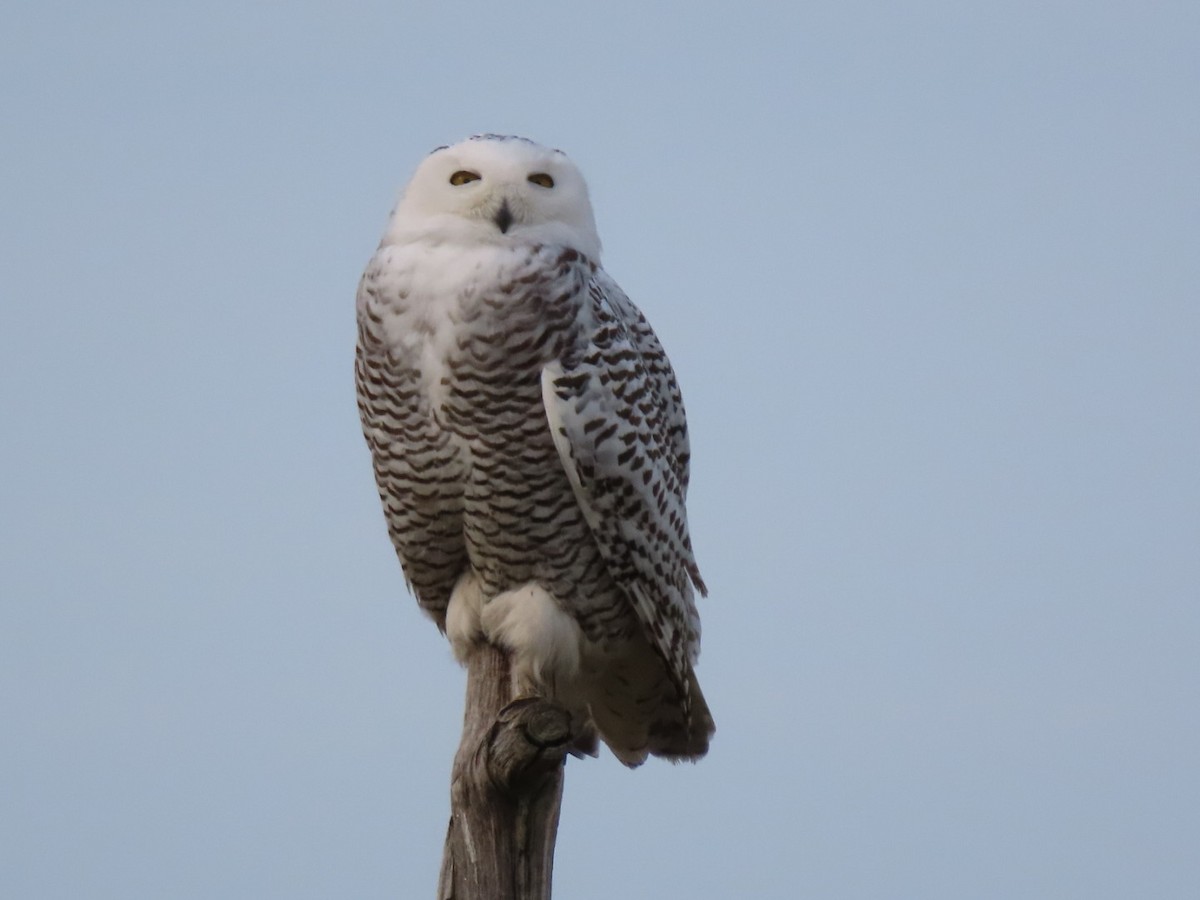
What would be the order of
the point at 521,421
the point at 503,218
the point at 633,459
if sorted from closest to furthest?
the point at 521,421 → the point at 503,218 → the point at 633,459

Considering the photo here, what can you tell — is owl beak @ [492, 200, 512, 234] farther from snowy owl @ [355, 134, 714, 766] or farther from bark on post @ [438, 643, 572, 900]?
bark on post @ [438, 643, 572, 900]

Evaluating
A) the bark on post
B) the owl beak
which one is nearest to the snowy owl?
the owl beak

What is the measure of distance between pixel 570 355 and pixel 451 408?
34 centimetres

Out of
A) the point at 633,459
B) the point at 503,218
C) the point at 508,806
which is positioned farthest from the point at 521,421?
the point at 508,806

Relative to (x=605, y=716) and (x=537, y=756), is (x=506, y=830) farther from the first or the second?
(x=605, y=716)

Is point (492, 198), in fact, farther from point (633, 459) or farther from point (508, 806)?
point (508, 806)

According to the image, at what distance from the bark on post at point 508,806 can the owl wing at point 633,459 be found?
50cm

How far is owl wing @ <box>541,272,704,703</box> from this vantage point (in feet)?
16.7

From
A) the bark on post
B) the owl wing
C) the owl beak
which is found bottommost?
the bark on post

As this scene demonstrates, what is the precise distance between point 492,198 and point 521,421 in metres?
0.61

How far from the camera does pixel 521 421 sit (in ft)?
16.6

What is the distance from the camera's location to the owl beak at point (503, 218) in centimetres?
516

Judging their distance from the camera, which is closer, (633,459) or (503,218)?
(503,218)

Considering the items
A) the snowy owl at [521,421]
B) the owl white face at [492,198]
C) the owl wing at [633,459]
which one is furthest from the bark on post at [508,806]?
the owl white face at [492,198]
